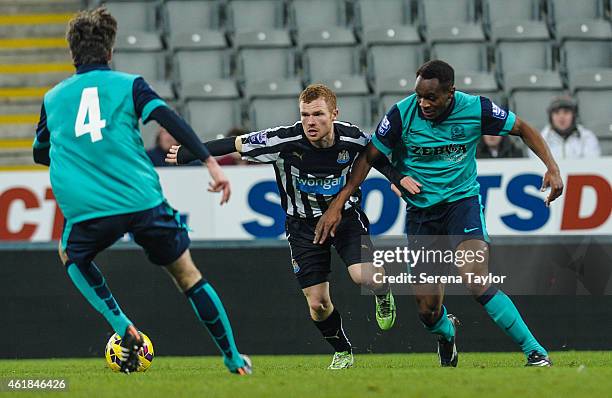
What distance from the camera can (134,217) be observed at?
5.87 m

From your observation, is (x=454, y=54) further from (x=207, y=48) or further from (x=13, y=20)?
(x=13, y=20)

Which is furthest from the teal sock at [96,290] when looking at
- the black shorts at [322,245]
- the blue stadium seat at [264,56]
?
the blue stadium seat at [264,56]

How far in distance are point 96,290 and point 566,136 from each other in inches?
245

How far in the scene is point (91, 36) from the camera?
19.3 feet

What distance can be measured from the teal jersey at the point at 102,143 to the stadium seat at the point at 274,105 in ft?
22.4

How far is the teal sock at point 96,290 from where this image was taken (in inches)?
241

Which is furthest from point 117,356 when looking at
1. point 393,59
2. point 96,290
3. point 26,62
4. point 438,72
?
point 26,62

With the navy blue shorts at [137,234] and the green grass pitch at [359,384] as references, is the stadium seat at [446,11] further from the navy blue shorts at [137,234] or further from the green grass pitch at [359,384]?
the navy blue shorts at [137,234]

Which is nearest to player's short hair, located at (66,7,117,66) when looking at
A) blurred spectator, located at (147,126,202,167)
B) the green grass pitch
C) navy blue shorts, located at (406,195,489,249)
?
the green grass pitch

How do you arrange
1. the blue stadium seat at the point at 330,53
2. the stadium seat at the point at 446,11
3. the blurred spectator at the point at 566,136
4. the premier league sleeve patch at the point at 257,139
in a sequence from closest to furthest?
the premier league sleeve patch at the point at 257,139 → the blurred spectator at the point at 566,136 → the blue stadium seat at the point at 330,53 → the stadium seat at the point at 446,11

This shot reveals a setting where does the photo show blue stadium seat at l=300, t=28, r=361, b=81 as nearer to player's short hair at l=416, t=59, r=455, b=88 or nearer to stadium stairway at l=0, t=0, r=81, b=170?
stadium stairway at l=0, t=0, r=81, b=170

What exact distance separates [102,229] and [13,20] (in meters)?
9.77

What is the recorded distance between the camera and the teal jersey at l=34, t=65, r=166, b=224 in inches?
229

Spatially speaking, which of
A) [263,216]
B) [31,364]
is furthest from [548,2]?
[31,364]
